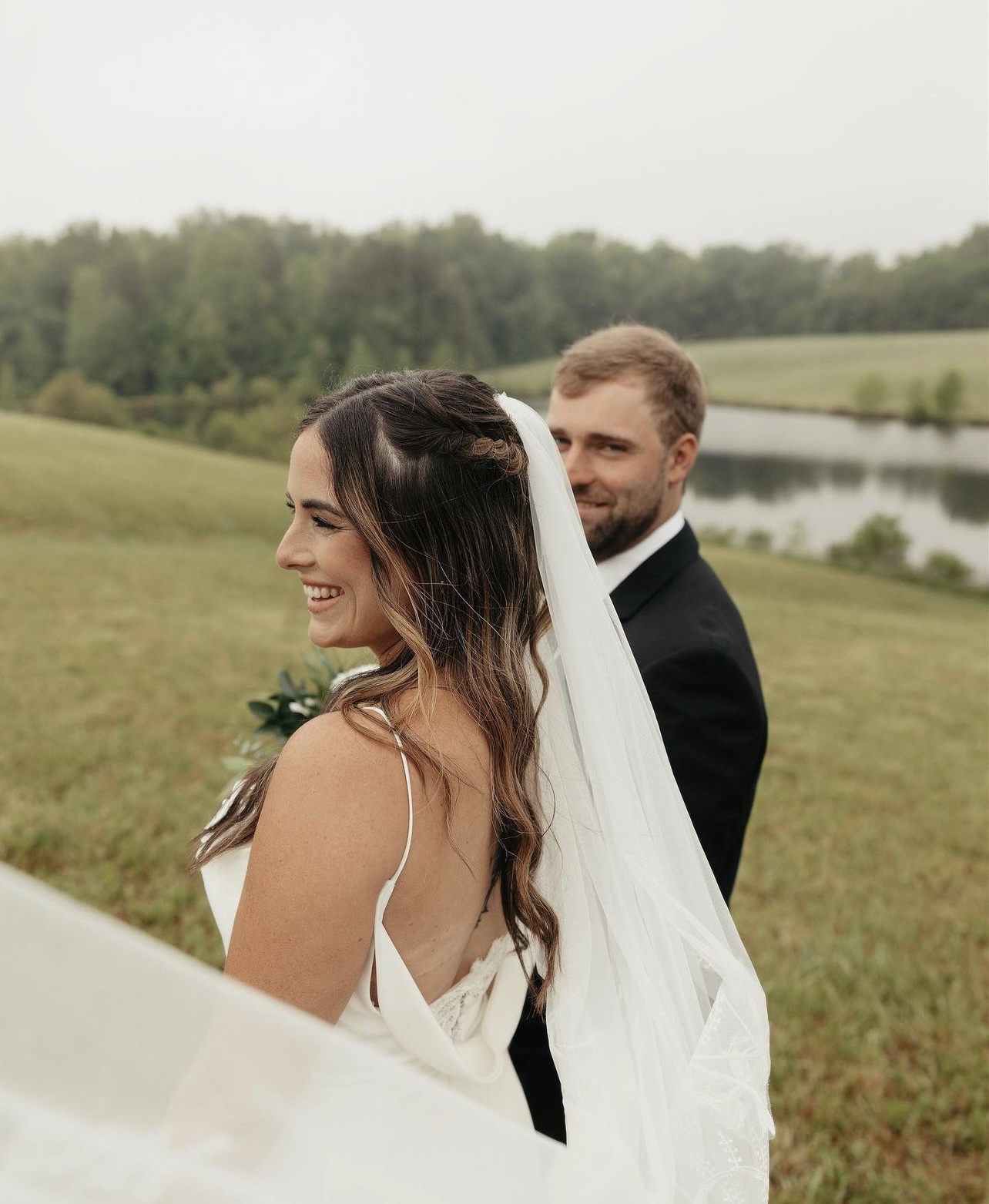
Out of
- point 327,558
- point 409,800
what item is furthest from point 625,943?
point 327,558

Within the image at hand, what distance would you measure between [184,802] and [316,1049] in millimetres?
5619

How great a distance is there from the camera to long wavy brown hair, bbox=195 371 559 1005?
5.13ft

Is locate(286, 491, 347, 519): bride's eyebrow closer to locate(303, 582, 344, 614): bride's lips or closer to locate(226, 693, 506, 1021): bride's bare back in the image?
locate(303, 582, 344, 614): bride's lips

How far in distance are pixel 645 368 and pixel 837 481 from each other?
132ft

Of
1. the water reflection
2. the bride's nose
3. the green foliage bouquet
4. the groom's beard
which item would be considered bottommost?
the water reflection

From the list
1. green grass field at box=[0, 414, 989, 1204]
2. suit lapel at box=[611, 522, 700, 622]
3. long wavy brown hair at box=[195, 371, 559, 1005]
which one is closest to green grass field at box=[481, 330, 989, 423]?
green grass field at box=[0, 414, 989, 1204]

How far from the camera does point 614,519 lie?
2984 mm

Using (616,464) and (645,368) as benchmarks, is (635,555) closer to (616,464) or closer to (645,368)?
(616,464)

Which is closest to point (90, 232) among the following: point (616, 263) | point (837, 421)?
point (616, 263)

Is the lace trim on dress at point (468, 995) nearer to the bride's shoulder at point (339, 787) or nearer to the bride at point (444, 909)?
the bride at point (444, 909)

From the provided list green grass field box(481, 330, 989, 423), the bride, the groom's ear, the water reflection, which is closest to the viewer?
the bride

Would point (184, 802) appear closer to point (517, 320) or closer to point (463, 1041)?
point (463, 1041)

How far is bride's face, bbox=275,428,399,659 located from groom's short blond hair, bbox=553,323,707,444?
1643 millimetres

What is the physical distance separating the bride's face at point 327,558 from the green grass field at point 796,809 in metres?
2.87
